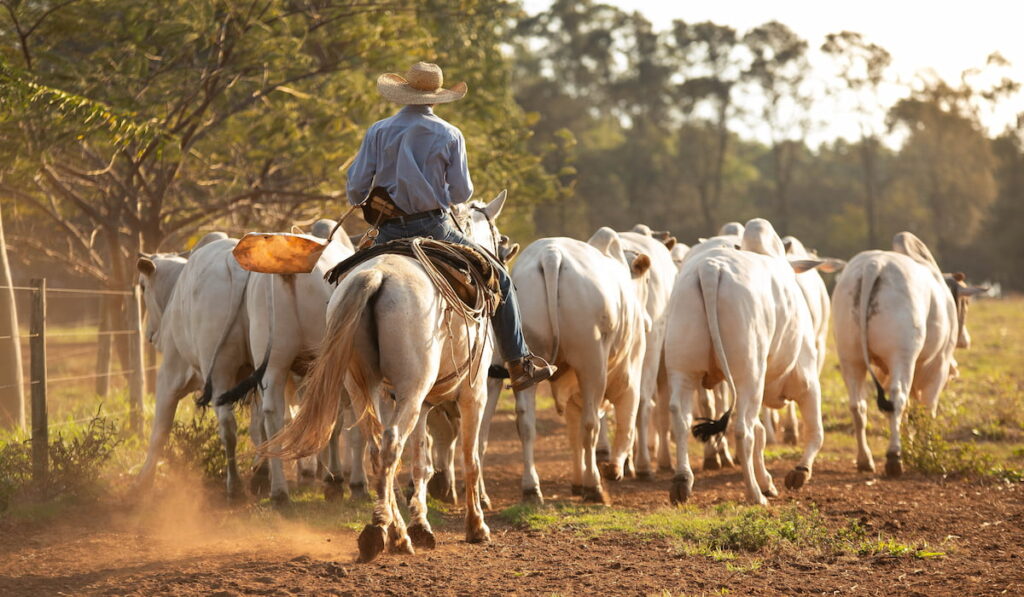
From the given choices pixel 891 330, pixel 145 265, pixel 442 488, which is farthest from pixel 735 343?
pixel 145 265

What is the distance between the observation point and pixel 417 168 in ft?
21.4

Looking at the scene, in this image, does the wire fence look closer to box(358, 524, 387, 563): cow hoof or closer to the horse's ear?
the horse's ear

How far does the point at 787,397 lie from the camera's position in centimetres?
960

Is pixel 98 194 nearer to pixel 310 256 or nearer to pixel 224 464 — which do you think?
pixel 224 464

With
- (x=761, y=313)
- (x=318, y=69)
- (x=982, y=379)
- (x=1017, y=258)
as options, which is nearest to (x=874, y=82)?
(x=1017, y=258)

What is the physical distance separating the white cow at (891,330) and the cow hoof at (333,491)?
15.7 feet

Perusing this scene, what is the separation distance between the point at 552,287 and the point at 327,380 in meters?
2.76

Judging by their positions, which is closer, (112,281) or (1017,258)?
(112,281)

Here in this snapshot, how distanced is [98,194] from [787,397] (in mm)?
9086

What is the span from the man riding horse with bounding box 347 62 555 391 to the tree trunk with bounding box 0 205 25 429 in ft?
17.3

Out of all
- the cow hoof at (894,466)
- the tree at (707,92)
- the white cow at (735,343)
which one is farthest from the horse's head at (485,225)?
the tree at (707,92)

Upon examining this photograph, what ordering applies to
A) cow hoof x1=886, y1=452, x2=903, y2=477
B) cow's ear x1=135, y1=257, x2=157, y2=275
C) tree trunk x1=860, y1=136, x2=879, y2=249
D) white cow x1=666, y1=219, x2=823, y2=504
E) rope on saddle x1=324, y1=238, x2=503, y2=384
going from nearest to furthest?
rope on saddle x1=324, y1=238, x2=503, y2=384, white cow x1=666, y1=219, x2=823, y2=504, cow's ear x1=135, y1=257, x2=157, y2=275, cow hoof x1=886, y1=452, x2=903, y2=477, tree trunk x1=860, y1=136, x2=879, y2=249

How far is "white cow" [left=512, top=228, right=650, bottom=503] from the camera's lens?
8094mm

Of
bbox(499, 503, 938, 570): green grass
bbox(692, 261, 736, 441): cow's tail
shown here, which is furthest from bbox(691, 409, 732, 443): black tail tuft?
bbox(499, 503, 938, 570): green grass
